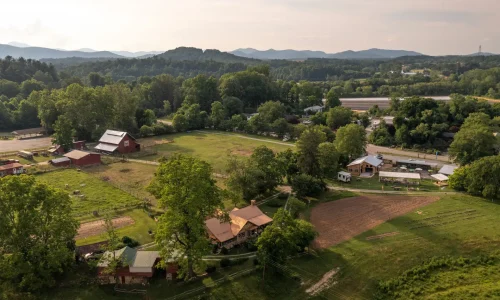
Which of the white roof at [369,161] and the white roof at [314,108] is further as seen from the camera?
the white roof at [314,108]

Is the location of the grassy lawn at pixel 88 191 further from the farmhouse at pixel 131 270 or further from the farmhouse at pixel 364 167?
the farmhouse at pixel 364 167

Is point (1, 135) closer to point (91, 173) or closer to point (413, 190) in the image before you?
point (91, 173)

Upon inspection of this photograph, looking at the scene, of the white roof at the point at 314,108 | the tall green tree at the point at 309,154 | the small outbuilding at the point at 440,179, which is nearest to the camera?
the tall green tree at the point at 309,154

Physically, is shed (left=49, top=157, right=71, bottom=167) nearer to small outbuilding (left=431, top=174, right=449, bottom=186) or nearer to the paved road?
the paved road

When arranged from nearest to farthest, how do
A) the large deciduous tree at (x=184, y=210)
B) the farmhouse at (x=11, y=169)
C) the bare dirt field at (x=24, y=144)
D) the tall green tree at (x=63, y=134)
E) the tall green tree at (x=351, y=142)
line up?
1. the large deciduous tree at (x=184, y=210)
2. the farmhouse at (x=11, y=169)
3. the tall green tree at (x=351, y=142)
4. the tall green tree at (x=63, y=134)
5. the bare dirt field at (x=24, y=144)

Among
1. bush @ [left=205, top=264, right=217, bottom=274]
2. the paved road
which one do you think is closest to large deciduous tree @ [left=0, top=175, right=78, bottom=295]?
bush @ [left=205, top=264, right=217, bottom=274]

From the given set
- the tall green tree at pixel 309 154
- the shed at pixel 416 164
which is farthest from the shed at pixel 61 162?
the shed at pixel 416 164
